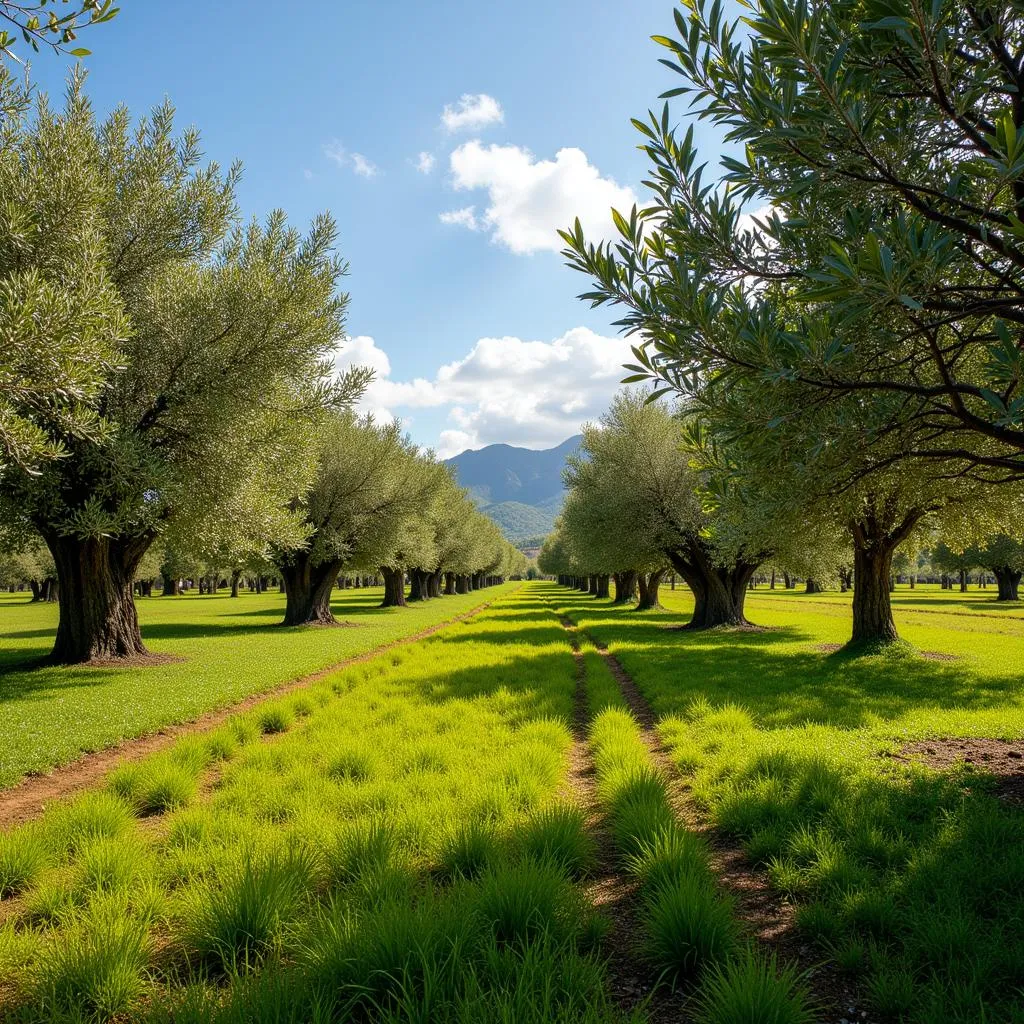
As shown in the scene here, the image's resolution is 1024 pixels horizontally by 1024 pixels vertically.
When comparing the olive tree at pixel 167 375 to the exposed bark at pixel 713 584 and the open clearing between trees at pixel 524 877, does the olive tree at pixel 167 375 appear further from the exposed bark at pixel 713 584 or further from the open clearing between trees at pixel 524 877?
the exposed bark at pixel 713 584

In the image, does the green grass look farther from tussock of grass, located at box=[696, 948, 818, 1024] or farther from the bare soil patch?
the bare soil patch

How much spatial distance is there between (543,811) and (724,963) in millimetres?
2539

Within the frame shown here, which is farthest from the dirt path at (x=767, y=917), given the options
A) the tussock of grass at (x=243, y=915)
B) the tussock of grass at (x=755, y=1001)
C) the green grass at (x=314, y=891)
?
the tussock of grass at (x=243, y=915)

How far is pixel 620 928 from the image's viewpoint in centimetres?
425

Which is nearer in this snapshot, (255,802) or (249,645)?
(255,802)

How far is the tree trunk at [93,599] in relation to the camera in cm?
1641

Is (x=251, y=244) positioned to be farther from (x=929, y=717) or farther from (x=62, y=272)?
(x=929, y=717)

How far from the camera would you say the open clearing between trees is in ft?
10.8

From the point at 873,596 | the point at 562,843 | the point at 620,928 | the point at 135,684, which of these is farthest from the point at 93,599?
the point at 873,596

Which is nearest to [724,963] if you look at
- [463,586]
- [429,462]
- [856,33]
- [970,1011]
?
[970,1011]

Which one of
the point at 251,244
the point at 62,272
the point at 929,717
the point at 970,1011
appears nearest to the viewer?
the point at 970,1011

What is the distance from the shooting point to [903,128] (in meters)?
5.13

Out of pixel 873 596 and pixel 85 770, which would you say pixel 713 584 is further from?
pixel 85 770

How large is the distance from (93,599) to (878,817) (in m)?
19.6
